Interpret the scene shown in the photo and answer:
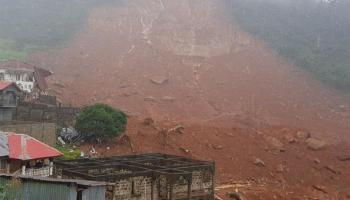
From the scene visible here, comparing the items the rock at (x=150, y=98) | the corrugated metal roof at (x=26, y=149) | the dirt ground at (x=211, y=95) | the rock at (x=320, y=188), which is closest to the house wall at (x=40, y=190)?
the corrugated metal roof at (x=26, y=149)

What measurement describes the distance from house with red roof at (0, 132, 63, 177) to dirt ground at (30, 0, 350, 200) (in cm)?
934

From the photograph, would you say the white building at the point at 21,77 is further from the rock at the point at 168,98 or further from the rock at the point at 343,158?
the rock at the point at 343,158

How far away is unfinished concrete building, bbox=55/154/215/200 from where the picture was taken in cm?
Answer: 2034

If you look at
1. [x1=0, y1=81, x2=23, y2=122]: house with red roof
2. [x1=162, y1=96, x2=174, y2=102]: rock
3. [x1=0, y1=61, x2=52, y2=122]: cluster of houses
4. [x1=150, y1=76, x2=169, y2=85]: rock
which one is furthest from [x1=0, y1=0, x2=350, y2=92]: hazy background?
[x1=0, y1=81, x2=23, y2=122]: house with red roof

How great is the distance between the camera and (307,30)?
64.9 meters

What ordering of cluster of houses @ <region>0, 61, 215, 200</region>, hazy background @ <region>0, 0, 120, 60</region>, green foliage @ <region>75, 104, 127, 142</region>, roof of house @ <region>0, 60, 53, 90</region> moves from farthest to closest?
hazy background @ <region>0, 0, 120, 60</region>
roof of house @ <region>0, 60, 53, 90</region>
green foliage @ <region>75, 104, 127, 142</region>
cluster of houses @ <region>0, 61, 215, 200</region>

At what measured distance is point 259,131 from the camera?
40000mm

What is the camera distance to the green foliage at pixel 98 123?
1281 inches

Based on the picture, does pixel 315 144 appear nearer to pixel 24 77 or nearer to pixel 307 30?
pixel 24 77

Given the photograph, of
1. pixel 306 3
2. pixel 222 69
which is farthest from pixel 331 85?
pixel 306 3

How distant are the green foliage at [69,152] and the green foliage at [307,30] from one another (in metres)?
30.7

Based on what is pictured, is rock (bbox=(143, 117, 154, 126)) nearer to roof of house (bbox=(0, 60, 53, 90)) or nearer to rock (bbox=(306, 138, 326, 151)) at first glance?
A: roof of house (bbox=(0, 60, 53, 90))

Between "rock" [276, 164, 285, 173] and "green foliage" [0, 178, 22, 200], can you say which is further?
"rock" [276, 164, 285, 173]

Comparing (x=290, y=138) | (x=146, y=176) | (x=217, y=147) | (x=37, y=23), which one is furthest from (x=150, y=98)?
(x=37, y=23)
